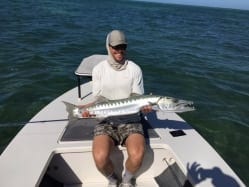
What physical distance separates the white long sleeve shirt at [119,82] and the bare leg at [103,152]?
0.62 m

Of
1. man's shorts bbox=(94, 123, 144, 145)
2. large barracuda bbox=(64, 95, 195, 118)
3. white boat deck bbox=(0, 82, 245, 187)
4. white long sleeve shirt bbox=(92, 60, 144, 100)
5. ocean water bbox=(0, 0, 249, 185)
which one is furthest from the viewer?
ocean water bbox=(0, 0, 249, 185)

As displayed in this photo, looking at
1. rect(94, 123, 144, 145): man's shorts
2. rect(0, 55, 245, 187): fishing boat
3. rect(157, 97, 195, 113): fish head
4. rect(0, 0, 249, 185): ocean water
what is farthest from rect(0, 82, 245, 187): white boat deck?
rect(157, 97, 195, 113): fish head

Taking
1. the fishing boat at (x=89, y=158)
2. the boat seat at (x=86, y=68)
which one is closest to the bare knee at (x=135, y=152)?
the fishing boat at (x=89, y=158)

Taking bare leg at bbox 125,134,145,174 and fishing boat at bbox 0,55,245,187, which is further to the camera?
bare leg at bbox 125,134,145,174

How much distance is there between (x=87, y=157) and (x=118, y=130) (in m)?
0.58

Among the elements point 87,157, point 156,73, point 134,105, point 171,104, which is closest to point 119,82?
point 134,105

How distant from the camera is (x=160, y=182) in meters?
4.76

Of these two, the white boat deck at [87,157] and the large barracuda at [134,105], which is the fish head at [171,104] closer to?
the large barracuda at [134,105]

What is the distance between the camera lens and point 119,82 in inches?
177

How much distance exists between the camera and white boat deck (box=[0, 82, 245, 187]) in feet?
12.5

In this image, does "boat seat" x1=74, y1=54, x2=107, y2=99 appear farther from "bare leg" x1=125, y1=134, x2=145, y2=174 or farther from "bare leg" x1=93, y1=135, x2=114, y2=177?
"bare leg" x1=125, y1=134, x2=145, y2=174

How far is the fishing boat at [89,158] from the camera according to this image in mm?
3871

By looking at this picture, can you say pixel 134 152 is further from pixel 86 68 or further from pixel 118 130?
pixel 86 68

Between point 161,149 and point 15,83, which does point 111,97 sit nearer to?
point 161,149
